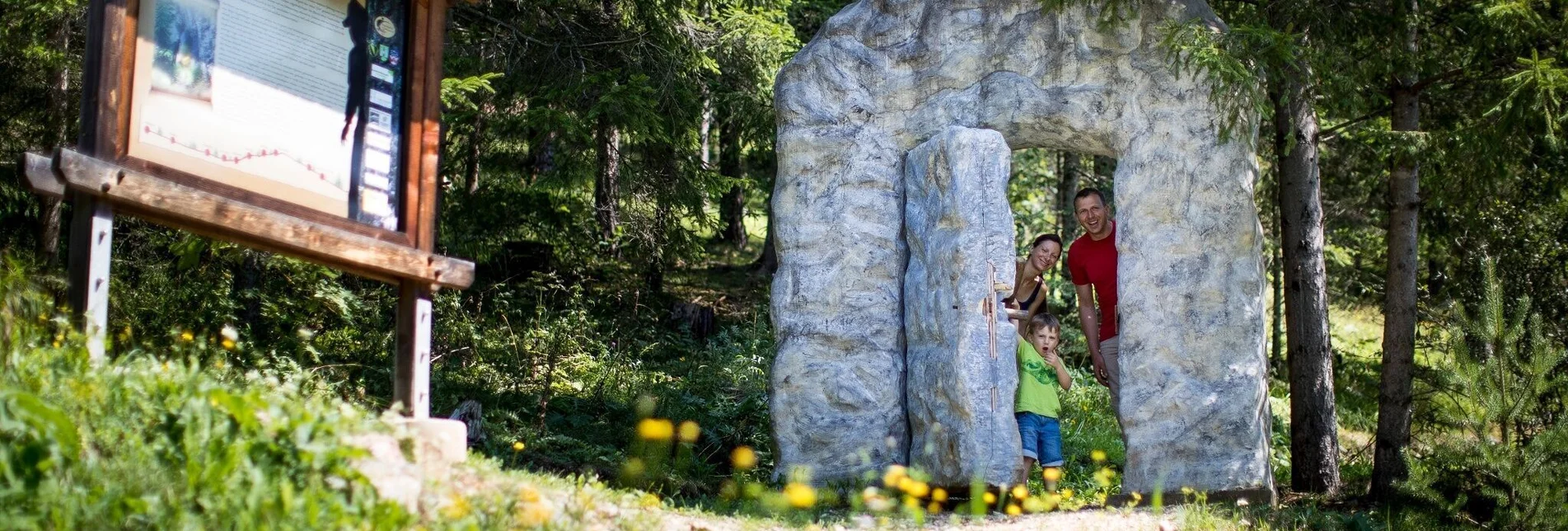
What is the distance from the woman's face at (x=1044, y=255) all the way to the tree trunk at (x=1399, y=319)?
2185 mm

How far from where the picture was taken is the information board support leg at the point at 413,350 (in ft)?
19.6

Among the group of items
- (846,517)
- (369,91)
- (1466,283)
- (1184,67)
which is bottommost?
(846,517)

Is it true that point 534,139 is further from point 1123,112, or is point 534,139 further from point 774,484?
point 1123,112

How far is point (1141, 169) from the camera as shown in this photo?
304 inches

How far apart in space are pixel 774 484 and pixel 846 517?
139 centimetres

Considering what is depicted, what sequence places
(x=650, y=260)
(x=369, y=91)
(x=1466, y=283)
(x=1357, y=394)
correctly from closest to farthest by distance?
(x=369, y=91), (x=1466, y=283), (x=650, y=260), (x=1357, y=394)

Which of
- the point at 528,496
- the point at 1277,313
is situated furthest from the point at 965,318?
the point at 1277,313

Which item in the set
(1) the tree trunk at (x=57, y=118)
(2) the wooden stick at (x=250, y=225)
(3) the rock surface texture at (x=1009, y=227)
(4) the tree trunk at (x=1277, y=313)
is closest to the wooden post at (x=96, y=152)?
(2) the wooden stick at (x=250, y=225)

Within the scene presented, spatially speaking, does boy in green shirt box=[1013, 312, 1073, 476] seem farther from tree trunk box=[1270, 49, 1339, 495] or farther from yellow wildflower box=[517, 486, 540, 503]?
yellow wildflower box=[517, 486, 540, 503]

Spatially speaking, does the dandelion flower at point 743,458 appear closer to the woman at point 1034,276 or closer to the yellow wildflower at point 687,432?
the yellow wildflower at point 687,432

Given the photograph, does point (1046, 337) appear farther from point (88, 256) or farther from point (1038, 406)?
point (88, 256)

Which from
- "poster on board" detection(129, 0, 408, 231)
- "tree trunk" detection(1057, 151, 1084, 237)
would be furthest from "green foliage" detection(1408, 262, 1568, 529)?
"tree trunk" detection(1057, 151, 1084, 237)

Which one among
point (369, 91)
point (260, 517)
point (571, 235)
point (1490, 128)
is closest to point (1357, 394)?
point (1490, 128)

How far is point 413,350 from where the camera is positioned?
6012 mm
